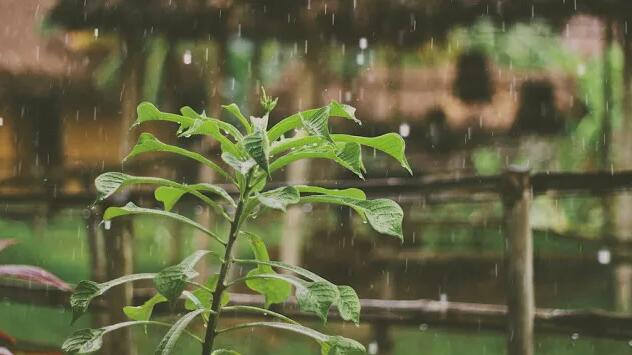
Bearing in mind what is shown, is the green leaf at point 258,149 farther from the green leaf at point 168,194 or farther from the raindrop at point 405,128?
the raindrop at point 405,128

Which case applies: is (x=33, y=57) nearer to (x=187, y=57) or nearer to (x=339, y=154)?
(x=187, y=57)

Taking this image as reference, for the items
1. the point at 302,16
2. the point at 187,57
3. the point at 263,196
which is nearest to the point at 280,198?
the point at 263,196

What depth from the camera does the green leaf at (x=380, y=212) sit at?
2.96 ft

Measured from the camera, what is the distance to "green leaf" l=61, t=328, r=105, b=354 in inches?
36.9

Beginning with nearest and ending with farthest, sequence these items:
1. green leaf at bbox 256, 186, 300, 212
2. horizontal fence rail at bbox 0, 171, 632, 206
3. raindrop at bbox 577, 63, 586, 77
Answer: green leaf at bbox 256, 186, 300, 212
horizontal fence rail at bbox 0, 171, 632, 206
raindrop at bbox 577, 63, 586, 77

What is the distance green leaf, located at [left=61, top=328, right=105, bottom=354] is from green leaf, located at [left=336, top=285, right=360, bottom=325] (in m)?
0.29

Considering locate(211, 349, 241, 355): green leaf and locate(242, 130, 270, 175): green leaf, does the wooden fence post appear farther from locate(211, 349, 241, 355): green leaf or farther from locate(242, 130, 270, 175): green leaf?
locate(242, 130, 270, 175): green leaf

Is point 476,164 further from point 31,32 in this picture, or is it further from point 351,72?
point 31,32

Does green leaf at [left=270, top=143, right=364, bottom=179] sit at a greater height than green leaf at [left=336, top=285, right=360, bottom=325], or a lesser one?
greater

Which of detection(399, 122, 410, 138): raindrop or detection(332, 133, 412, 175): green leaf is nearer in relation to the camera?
detection(332, 133, 412, 175): green leaf

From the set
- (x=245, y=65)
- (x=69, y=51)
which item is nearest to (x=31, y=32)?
(x=69, y=51)

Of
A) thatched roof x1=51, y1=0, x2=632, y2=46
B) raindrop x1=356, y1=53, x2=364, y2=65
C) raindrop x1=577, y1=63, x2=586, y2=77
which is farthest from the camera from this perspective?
raindrop x1=577, y1=63, x2=586, y2=77

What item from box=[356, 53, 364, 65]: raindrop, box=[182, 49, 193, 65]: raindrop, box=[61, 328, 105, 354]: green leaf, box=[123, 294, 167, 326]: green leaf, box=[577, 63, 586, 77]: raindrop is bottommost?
box=[61, 328, 105, 354]: green leaf

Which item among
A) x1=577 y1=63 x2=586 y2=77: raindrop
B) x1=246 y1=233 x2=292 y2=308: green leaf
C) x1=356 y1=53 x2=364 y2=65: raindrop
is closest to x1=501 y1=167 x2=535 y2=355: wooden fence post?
x1=246 y1=233 x2=292 y2=308: green leaf
